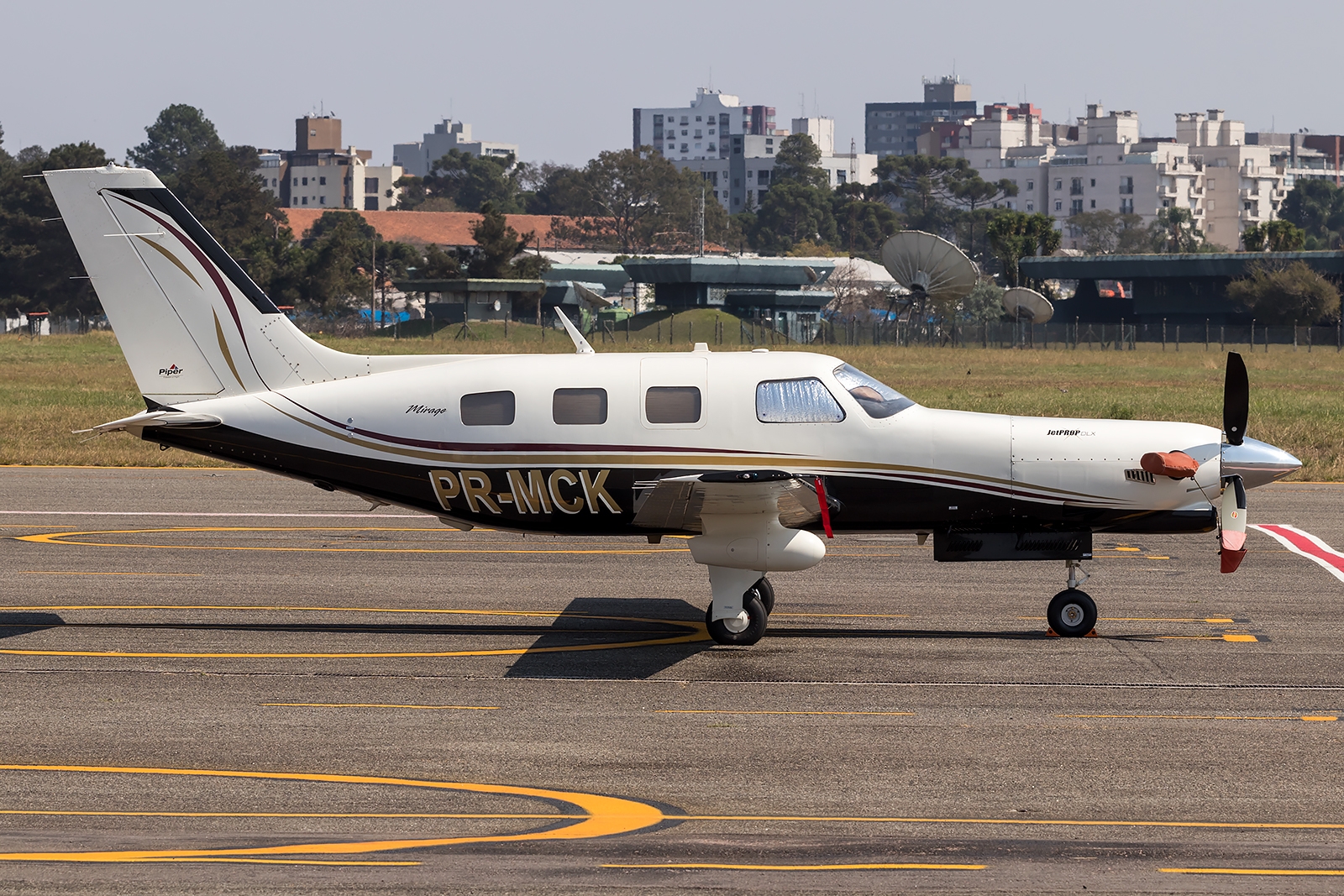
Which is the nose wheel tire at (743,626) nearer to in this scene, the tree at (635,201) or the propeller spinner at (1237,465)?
the propeller spinner at (1237,465)

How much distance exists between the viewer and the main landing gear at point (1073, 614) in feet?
45.5

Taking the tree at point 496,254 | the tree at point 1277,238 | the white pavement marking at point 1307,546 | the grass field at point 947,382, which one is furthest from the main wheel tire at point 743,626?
the tree at point 1277,238

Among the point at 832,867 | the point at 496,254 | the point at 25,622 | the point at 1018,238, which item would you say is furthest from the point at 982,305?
the point at 832,867

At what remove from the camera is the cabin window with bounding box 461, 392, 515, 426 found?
13.7 meters

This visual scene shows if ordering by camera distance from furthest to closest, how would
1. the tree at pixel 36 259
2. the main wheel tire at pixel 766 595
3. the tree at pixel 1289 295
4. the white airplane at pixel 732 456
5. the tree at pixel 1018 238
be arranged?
the tree at pixel 1018 238 < the tree at pixel 36 259 < the tree at pixel 1289 295 < the main wheel tire at pixel 766 595 < the white airplane at pixel 732 456

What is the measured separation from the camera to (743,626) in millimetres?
13508

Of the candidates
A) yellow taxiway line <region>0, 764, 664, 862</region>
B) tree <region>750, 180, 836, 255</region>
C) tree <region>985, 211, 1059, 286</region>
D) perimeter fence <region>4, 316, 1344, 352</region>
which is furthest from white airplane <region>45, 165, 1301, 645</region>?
tree <region>750, 180, 836, 255</region>

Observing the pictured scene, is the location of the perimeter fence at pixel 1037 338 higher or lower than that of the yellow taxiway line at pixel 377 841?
higher

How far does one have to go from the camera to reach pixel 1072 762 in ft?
33.0

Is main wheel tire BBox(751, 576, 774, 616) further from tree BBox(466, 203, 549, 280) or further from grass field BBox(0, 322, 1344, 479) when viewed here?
tree BBox(466, 203, 549, 280)

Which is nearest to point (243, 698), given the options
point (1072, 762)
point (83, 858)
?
point (83, 858)

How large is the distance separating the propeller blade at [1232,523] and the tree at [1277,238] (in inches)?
4257

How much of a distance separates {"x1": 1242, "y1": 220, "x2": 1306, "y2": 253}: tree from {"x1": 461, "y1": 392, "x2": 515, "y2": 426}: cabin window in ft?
361

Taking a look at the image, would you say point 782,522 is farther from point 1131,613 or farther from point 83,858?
point 83,858
